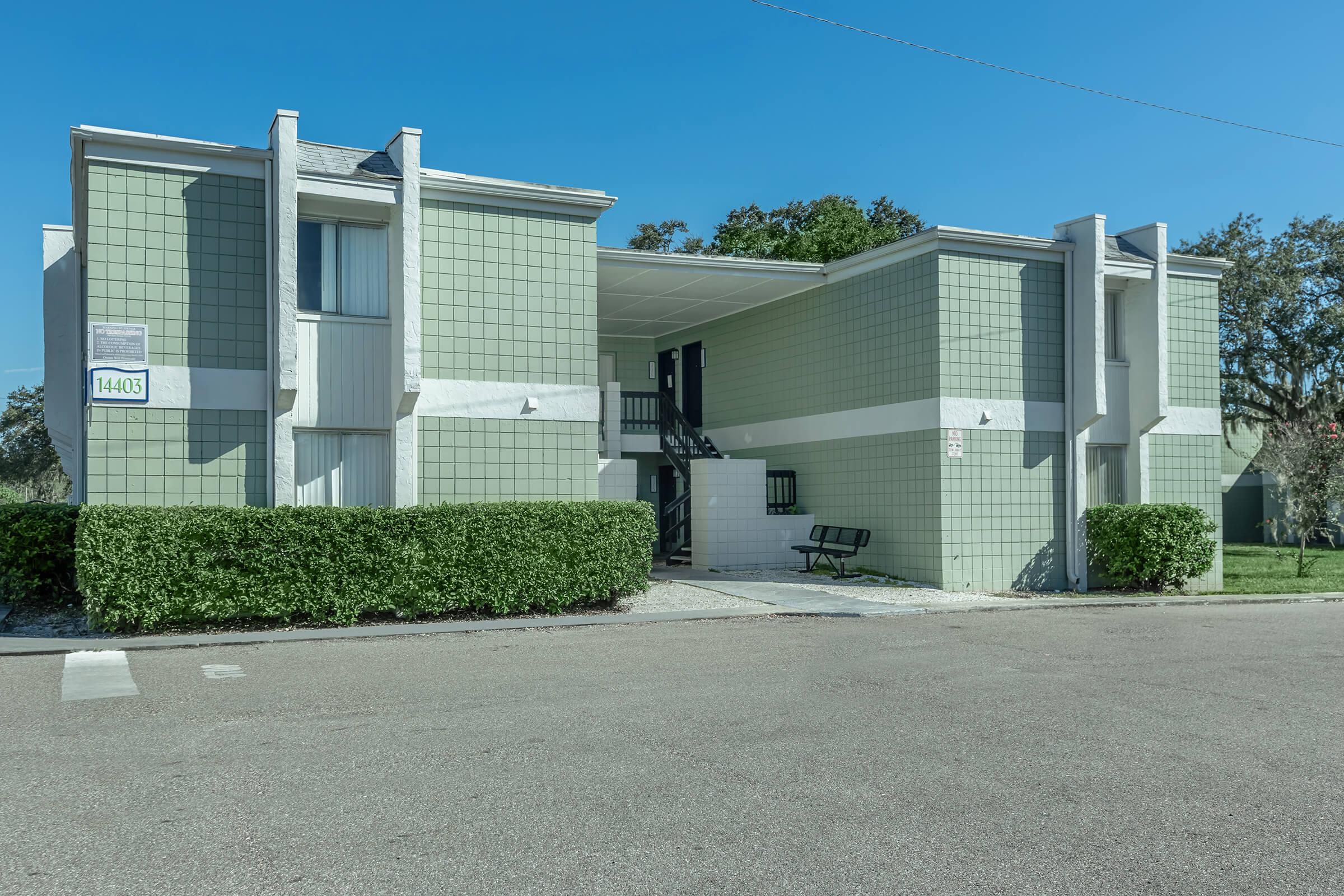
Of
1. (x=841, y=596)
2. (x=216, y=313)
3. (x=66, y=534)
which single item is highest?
(x=216, y=313)

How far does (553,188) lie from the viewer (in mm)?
15836

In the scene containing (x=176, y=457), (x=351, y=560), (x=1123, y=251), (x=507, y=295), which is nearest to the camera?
(x=351, y=560)

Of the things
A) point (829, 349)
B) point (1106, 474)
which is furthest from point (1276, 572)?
point (829, 349)

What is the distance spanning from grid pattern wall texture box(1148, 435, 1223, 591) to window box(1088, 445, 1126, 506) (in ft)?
1.60

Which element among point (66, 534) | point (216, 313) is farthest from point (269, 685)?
point (66, 534)

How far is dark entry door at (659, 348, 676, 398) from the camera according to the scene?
26141mm

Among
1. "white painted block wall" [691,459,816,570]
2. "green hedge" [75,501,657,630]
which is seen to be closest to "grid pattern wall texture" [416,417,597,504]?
"green hedge" [75,501,657,630]

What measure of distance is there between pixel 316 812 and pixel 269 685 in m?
4.06

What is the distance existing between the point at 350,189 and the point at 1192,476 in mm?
15269

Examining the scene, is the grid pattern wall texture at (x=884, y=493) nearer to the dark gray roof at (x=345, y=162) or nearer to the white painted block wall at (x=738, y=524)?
the white painted block wall at (x=738, y=524)

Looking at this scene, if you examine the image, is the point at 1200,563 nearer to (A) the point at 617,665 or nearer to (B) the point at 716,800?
(A) the point at 617,665

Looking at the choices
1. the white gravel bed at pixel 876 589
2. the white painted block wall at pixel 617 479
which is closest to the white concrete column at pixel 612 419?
the white painted block wall at pixel 617 479

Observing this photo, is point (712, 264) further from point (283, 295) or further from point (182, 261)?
point (182, 261)

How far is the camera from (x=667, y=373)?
2636 centimetres
